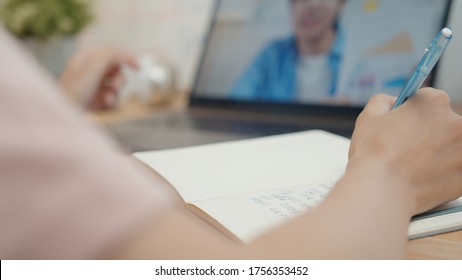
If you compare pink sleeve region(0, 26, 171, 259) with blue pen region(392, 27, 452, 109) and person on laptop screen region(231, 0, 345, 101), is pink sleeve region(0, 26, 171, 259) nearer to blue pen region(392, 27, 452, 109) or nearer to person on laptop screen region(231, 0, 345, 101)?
A: blue pen region(392, 27, 452, 109)

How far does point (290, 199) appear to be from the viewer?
0.42m

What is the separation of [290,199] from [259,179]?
0.21 feet

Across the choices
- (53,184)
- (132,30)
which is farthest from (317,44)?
(53,184)

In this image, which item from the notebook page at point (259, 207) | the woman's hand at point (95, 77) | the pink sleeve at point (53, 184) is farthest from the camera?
the woman's hand at point (95, 77)

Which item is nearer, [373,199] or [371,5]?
[373,199]

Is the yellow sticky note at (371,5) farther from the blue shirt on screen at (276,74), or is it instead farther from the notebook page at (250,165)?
the notebook page at (250,165)

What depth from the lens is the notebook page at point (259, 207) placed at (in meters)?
0.37

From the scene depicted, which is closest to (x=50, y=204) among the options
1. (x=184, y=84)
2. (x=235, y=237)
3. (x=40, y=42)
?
(x=235, y=237)

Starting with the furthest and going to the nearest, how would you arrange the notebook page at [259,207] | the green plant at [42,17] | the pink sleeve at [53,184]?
the green plant at [42,17] → the notebook page at [259,207] → the pink sleeve at [53,184]

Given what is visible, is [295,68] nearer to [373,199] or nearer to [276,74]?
[276,74]

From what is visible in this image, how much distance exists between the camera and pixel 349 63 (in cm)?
91

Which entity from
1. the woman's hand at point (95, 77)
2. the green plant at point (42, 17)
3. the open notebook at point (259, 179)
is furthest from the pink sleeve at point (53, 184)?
the green plant at point (42, 17)

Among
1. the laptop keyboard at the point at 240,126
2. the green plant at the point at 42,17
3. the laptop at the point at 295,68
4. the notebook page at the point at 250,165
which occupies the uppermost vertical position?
the green plant at the point at 42,17

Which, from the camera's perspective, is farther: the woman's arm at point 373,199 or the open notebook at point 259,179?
the open notebook at point 259,179
